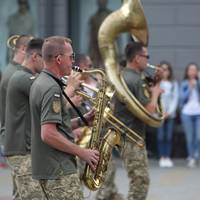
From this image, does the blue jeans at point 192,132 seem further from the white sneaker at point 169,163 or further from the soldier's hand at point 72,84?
the soldier's hand at point 72,84

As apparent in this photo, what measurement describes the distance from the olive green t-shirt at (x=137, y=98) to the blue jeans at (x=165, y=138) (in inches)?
180

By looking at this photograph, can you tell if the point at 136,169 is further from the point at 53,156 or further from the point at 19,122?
the point at 53,156

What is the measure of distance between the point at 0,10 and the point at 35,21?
2.09 feet

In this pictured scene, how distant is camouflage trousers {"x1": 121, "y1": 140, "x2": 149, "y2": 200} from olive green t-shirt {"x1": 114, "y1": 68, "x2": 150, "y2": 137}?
0.55 ft

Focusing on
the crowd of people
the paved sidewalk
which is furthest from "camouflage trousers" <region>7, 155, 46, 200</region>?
the paved sidewalk

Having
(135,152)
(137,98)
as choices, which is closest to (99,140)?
(135,152)

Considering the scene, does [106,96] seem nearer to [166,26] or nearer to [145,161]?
[145,161]

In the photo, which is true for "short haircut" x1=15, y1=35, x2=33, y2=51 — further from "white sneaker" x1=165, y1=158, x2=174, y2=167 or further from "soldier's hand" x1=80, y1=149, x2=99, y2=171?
"white sneaker" x1=165, y1=158, x2=174, y2=167

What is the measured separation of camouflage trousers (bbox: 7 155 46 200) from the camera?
6.57 metres

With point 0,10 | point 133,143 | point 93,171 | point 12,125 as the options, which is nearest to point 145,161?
point 133,143

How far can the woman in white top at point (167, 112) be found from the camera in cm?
1291

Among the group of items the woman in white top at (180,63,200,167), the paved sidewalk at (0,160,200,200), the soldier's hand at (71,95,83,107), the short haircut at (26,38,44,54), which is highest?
the short haircut at (26,38,44,54)

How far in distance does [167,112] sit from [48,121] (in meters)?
7.36

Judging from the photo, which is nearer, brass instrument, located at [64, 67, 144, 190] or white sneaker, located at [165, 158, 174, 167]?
brass instrument, located at [64, 67, 144, 190]
